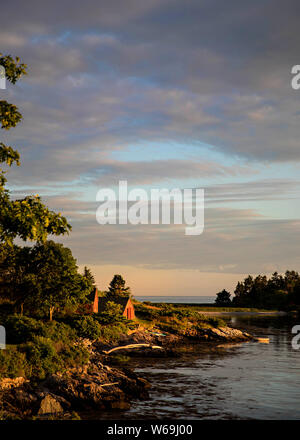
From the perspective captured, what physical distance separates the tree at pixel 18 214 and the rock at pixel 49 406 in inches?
540

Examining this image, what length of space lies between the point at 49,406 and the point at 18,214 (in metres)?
15.3

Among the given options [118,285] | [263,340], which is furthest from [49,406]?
[118,285]

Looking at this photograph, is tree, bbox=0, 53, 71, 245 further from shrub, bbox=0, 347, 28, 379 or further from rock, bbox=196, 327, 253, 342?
rock, bbox=196, 327, 253, 342

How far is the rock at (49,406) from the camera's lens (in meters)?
26.1

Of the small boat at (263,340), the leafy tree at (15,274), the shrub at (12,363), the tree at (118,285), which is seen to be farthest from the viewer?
the tree at (118,285)

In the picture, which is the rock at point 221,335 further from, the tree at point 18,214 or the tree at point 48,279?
the tree at point 18,214

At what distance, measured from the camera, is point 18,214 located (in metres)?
16.5

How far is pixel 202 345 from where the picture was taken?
68.1 meters

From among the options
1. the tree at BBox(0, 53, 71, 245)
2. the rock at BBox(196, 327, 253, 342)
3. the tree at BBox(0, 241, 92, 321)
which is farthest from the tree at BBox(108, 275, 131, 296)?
the tree at BBox(0, 53, 71, 245)

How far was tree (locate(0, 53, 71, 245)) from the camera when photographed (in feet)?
54.5

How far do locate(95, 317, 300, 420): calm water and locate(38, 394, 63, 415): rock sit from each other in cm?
262
